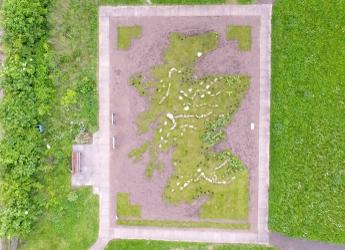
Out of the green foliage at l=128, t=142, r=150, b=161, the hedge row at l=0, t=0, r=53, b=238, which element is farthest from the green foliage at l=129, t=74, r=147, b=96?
the hedge row at l=0, t=0, r=53, b=238

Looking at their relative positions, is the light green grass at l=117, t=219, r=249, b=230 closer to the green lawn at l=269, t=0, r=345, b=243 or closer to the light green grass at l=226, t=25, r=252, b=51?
the green lawn at l=269, t=0, r=345, b=243

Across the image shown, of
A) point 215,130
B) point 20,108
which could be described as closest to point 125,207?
point 215,130

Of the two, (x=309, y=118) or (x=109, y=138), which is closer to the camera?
(x=309, y=118)

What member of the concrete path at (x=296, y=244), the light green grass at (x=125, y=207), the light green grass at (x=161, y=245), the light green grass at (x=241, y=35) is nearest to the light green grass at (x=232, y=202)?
the light green grass at (x=161, y=245)

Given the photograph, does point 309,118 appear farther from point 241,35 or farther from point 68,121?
point 68,121

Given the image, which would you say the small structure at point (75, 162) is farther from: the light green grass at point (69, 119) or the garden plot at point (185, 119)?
the garden plot at point (185, 119)

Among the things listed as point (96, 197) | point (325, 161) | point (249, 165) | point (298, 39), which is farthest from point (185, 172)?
point (298, 39)
